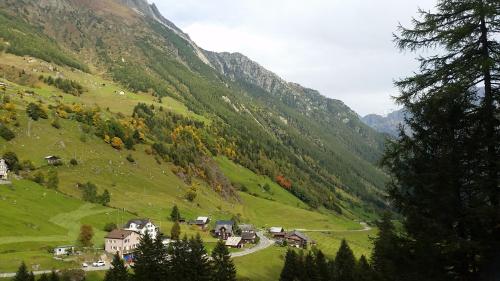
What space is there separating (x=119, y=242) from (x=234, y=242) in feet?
142

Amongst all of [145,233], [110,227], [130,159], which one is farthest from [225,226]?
[145,233]

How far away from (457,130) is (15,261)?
86666 mm

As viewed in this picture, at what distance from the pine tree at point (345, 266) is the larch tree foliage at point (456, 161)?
63.7 meters

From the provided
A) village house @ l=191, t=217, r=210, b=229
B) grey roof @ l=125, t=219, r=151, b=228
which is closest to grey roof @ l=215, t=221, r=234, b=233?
village house @ l=191, t=217, r=210, b=229

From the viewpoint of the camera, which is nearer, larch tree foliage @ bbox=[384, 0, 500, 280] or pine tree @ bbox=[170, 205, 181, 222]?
larch tree foliage @ bbox=[384, 0, 500, 280]

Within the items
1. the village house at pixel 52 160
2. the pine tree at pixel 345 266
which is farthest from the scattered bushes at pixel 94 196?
the pine tree at pixel 345 266

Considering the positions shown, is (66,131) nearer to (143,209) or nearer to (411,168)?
(143,209)

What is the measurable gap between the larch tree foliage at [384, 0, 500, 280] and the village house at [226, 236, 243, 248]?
125 metres

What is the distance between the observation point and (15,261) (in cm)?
8381

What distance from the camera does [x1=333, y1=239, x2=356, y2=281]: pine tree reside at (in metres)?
83.7

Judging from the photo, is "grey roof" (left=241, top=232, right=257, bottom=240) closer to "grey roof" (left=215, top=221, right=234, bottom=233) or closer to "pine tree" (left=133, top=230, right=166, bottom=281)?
"grey roof" (left=215, top=221, right=234, bottom=233)

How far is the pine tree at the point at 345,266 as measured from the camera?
A: 274 feet

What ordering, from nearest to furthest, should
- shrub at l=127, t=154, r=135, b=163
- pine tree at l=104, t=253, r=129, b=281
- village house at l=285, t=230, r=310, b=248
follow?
1. pine tree at l=104, t=253, r=129, b=281
2. village house at l=285, t=230, r=310, b=248
3. shrub at l=127, t=154, r=135, b=163

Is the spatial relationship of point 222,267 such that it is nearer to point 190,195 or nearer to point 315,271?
point 315,271
